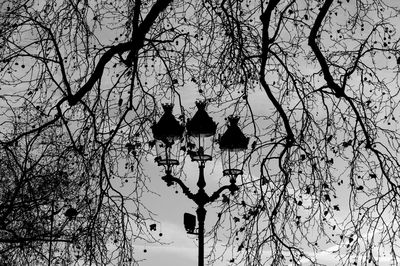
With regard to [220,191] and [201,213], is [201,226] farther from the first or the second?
[220,191]

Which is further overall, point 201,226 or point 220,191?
point 220,191

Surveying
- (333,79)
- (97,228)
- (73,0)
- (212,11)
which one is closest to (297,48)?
(333,79)

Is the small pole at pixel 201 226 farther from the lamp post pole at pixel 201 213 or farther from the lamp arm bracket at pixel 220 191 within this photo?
the lamp arm bracket at pixel 220 191

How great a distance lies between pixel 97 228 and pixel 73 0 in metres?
3.25

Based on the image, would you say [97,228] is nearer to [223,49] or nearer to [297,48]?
[223,49]

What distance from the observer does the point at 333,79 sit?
28.3ft

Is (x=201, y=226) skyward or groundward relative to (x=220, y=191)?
groundward

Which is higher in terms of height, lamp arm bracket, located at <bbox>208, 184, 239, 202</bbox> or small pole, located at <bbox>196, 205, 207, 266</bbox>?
lamp arm bracket, located at <bbox>208, 184, 239, 202</bbox>

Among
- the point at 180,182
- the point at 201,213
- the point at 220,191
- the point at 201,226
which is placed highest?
the point at 180,182

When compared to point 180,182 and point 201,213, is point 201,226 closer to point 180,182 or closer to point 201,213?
point 201,213

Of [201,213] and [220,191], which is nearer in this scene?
[201,213]

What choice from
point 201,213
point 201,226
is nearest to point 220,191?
point 201,213

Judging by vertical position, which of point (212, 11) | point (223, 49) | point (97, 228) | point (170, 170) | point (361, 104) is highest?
point (212, 11)

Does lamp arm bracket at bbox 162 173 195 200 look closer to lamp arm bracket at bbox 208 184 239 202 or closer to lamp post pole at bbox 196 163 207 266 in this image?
lamp post pole at bbox 196 163 207 266
